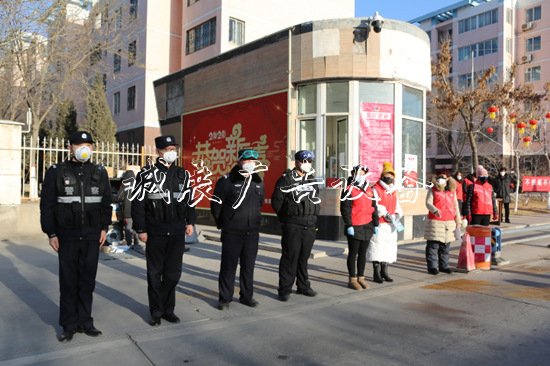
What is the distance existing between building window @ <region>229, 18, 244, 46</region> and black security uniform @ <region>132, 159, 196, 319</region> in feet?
76.1

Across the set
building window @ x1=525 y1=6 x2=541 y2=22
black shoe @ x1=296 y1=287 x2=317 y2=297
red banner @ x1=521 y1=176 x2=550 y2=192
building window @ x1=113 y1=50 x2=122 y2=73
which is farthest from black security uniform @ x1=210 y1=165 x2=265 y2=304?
building window @ x1=525 y1=6 x2=541 y2=22

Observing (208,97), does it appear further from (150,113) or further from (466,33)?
(466,33)

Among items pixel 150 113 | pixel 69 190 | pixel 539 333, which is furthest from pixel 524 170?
pixel 69 190

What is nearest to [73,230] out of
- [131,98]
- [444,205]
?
[444,205]

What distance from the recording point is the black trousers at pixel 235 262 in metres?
5.70

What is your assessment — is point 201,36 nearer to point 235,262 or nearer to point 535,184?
point 535,184

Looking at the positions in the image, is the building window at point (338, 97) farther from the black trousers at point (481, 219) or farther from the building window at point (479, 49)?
the building window at point (479, 49)

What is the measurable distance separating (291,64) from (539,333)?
8856mm

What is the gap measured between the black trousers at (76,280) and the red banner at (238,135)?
776cm

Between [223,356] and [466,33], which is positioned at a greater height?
[466,33]

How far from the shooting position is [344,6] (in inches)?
1278

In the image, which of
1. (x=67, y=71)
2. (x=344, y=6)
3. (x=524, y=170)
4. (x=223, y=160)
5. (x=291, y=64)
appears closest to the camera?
(x=291, y=64)

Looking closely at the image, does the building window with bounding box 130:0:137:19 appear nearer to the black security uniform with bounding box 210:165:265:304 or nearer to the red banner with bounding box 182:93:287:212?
the red banner with bounding box 182:93:287:212

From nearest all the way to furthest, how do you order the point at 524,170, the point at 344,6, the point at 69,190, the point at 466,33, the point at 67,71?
the point at 69,190 < the point at 67,71 < the point at 344,6 < the point at 524,170 < the point at 466,33
